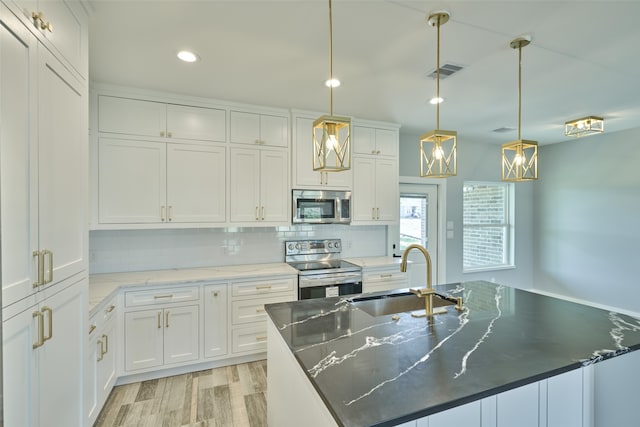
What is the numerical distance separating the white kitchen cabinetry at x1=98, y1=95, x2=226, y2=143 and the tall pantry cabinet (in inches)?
45.7

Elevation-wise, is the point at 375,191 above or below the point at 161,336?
above

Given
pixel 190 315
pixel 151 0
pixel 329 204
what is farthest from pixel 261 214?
pixel 151 0

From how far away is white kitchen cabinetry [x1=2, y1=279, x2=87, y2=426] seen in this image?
113cm

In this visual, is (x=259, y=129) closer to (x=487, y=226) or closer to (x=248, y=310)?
(x=248, y=310)

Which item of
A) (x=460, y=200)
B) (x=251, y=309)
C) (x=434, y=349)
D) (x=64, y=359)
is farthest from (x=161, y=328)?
(x=460, y=200)

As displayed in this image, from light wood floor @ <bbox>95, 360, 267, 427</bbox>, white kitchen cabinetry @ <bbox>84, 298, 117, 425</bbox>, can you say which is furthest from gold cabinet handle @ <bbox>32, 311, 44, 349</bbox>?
light wood floor @ <bbox>95, 360, 267, 427</bbox>

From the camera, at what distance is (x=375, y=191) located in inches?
151

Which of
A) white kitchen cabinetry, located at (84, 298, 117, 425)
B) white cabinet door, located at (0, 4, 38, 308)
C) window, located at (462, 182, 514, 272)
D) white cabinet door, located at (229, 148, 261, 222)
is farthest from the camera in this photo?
window, located at (462, 182, 514, 272)

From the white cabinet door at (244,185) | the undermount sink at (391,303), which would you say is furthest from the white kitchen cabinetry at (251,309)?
the undermount sink at (391,303)

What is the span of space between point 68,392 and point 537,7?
3202 millimetres

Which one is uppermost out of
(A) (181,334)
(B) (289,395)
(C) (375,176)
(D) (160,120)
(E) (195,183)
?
(D) (160,120)

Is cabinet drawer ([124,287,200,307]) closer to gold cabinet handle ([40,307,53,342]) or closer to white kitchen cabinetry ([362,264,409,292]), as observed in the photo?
gold cabinet handle ([40,307,53,342])

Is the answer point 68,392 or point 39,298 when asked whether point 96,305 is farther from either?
point 39,298

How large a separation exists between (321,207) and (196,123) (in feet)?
5.12
